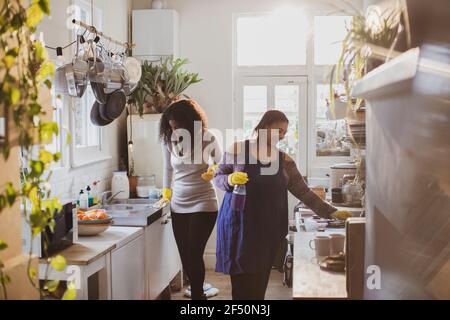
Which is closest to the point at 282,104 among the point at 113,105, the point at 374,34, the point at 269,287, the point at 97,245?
the point at 269,287

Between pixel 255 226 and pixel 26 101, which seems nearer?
pixel 26 101

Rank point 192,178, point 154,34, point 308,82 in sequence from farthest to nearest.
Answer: point 308,82, point 154,34, point 192,178

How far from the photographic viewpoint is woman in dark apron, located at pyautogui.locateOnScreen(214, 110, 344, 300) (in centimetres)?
275

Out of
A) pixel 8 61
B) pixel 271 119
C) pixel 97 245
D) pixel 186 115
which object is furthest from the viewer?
pixel 186 115

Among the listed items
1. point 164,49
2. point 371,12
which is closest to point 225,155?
point 371,12

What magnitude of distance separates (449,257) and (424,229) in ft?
0.41

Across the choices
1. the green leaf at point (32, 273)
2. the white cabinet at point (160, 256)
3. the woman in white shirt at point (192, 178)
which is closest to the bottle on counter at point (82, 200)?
Result: the white cabinet at point (160, 256)

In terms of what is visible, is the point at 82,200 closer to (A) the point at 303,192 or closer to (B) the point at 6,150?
(A) the point at 303,192

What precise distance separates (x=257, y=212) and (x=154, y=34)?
237 centimetres

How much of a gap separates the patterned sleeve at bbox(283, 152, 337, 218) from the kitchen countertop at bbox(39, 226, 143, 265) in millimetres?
916

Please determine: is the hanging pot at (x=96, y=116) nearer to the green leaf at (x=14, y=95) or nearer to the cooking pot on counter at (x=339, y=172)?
the cooking pot on counter at (x=339, y=172)

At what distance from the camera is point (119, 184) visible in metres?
4.05

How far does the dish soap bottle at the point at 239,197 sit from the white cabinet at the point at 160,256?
747mm

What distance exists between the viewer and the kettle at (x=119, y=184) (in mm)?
4043
